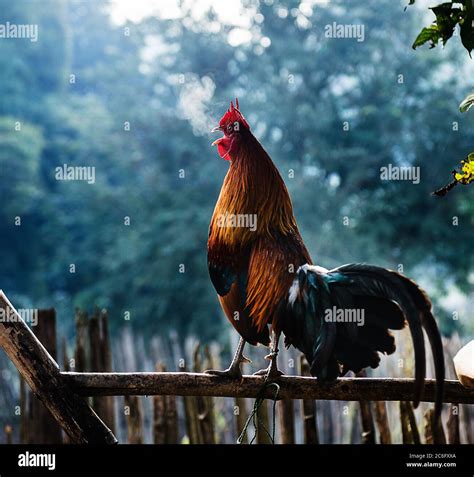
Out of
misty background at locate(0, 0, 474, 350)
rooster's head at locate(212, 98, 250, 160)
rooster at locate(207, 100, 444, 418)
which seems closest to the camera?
rooster at locate(207, 100, 444, 418)

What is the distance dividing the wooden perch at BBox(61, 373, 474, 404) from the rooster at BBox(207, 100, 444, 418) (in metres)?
0.04

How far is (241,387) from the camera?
194cm

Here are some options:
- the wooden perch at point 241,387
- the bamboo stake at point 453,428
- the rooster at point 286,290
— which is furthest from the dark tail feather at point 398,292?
the bamboo stake at point 453,428

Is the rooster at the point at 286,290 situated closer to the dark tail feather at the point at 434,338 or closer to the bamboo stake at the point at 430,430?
the dark tail feather at the point at 434,338

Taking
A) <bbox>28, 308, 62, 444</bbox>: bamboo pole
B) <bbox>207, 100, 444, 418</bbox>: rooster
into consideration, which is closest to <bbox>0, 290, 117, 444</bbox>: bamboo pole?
<bbox>207, 100, 444, 418</bbox>: rooster

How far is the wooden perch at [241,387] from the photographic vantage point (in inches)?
72.2

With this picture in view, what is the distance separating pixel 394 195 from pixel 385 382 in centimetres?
624

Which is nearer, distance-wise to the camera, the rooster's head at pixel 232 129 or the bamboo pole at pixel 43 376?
the bamboo pole at pixel 43 376

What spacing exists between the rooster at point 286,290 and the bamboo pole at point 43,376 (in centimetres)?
35

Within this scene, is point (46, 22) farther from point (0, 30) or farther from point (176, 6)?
point (176, 6)

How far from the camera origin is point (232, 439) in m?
3.75

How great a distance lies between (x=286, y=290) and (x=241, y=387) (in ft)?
0.88

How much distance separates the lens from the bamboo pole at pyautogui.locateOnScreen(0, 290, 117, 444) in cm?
180

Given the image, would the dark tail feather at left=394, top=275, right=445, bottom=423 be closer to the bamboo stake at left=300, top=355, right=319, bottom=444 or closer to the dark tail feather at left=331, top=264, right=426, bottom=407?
the dark tail feather at left=331, top=264, right=426, bottom=407
